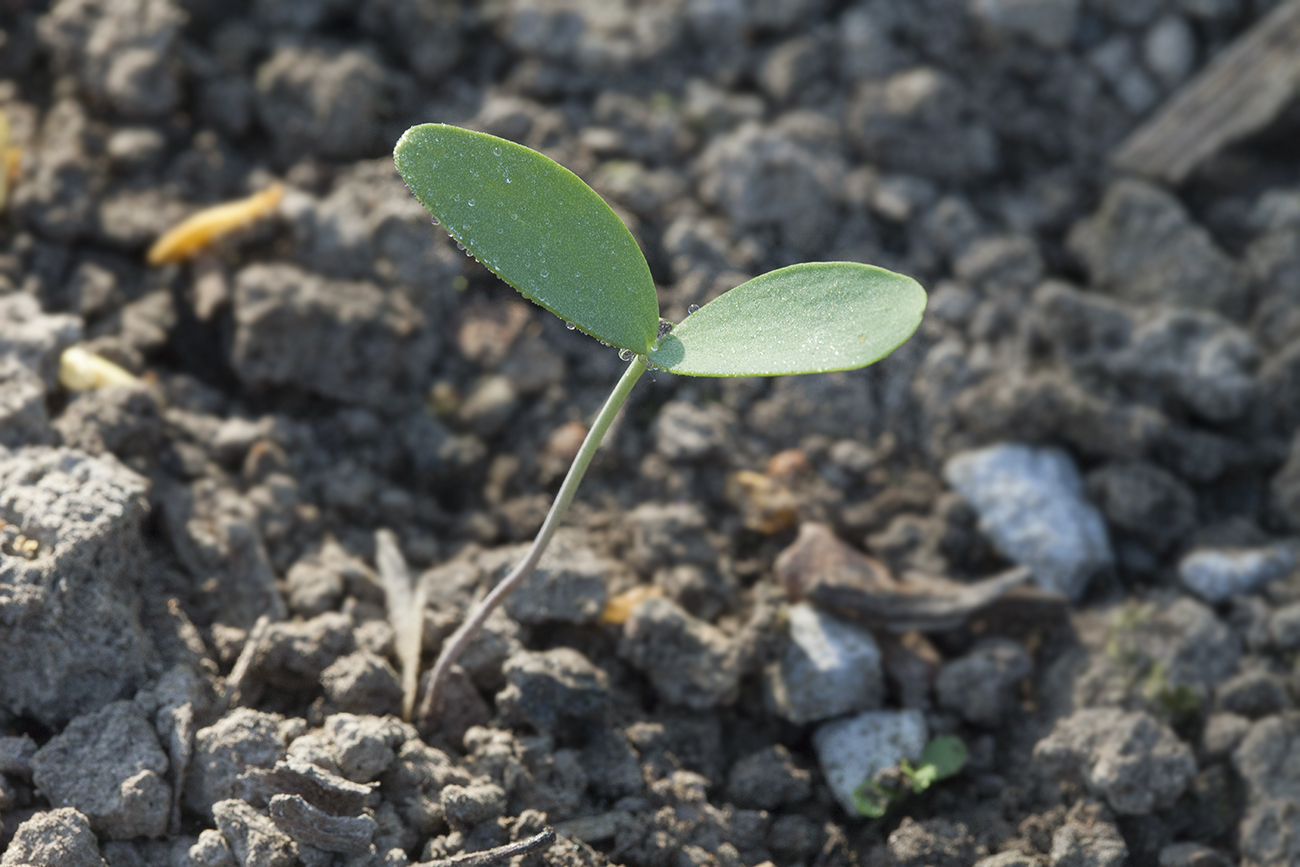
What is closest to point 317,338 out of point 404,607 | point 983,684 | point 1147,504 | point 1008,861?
point 404,607

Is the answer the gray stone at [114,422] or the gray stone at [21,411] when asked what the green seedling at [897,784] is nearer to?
the gray stone at [114,422]

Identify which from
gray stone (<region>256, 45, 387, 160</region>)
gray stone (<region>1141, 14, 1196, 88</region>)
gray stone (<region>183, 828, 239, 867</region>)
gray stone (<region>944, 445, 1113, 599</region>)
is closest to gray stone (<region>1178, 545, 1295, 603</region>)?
gray stone (<region>944, 445, 1113, 599</region>)

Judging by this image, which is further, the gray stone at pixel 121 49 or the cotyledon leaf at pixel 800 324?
the gray stone at pixel 121 49

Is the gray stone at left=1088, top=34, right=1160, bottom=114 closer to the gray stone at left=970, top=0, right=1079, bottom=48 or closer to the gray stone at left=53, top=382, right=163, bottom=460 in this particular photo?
the gray stone at left=970, top=0, right=1079, bottom=48

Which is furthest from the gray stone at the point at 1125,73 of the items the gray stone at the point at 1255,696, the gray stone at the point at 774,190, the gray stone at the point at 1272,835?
the gray stone at the point at 1272,835

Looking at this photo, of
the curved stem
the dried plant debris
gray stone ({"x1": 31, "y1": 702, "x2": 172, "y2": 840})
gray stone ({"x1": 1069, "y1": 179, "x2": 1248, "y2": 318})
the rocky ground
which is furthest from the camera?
gray stone ({"x1": 1069, "y1": 179, "x2": 1248, "y2": 318})

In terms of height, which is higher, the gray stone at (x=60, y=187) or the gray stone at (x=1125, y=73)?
the gray stone at (x=1125, y=73)
